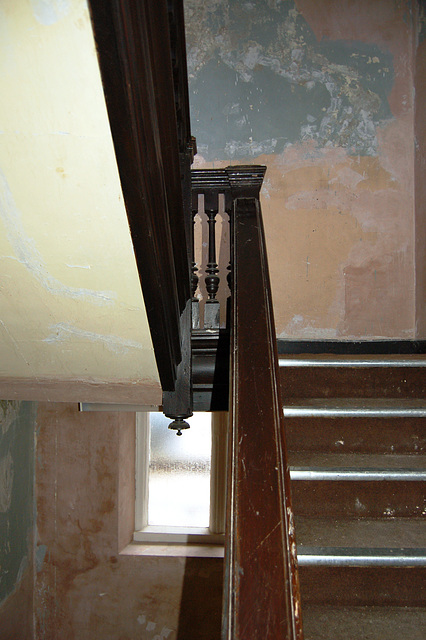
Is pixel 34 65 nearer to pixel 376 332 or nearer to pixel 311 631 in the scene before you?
pixel 311 631

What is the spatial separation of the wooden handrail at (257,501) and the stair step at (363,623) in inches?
19.4

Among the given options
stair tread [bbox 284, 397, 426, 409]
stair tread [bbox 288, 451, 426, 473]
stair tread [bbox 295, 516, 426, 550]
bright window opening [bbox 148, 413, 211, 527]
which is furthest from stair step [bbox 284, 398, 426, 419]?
bright window opening [bbox 148, 413, 211, 527]

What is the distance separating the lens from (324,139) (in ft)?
10.7

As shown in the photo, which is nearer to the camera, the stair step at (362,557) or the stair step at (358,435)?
the stair step at (362,557)

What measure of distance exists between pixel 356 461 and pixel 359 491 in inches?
4.9

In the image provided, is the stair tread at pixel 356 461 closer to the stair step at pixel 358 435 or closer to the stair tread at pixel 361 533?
the stair step at pixel 358 435

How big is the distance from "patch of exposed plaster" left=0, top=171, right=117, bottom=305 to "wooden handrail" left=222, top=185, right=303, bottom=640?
55cm

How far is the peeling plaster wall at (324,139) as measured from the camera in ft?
10.6

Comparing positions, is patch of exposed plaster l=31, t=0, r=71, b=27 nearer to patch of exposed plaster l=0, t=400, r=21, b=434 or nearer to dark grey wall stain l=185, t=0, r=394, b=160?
dark grey wall stain l=185, t=0, r=394, b=160

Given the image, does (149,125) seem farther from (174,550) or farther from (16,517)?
(174,550)

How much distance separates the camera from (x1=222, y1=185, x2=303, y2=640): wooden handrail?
2.15 feet

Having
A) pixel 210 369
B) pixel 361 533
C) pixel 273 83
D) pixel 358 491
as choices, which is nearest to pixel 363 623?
pixel 361 533

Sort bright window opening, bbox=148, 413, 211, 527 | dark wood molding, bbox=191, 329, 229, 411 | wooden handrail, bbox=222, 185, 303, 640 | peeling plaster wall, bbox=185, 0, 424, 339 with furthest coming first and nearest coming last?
bright window opening, bbox=148, 413, 211, 527
peeling plaster wall, bbox=185, 0, 424, 339
dark wood molding, bbox=191, 329, 229, 411
wooden handrail, bbox=222, 185, 303, 640

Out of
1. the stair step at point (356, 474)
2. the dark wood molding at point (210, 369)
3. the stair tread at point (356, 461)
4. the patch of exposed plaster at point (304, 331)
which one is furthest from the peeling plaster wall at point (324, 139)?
the stair step at point (356, 474)
